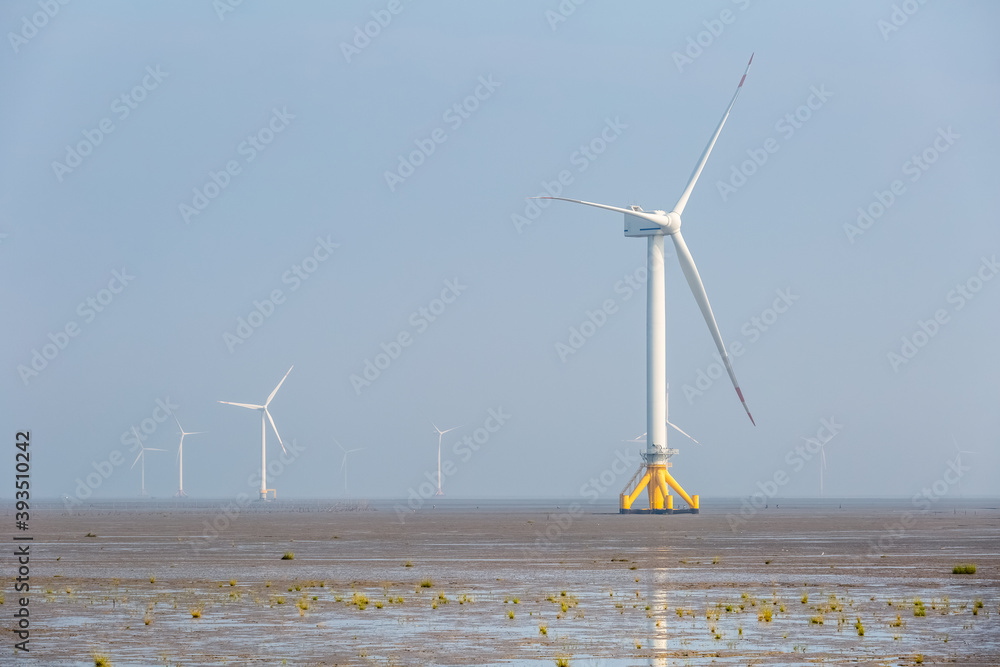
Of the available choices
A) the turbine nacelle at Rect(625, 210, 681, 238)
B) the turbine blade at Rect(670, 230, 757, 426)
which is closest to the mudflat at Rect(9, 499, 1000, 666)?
the turbine blade at Rect(670, 230, 757, 426)

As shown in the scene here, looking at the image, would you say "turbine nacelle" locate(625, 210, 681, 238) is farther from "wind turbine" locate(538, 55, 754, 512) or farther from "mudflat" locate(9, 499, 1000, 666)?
"mudflat" locate(9, 499, 1000, 666)

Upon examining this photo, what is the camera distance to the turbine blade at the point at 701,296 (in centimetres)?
13500

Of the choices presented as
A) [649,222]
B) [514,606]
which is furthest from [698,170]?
[514,606]

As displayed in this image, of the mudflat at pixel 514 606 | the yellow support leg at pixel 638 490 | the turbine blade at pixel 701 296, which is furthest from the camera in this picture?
the yellow support leg at pixel 638 490

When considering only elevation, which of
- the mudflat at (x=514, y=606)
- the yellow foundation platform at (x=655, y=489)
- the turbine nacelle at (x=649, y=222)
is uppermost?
the turbine nacelle at (x=649, y=222)

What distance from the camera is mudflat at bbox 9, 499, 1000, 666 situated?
109 ft

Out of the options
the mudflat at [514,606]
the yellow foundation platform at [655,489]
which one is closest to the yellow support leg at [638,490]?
the yellow foundation platform at [655,489]

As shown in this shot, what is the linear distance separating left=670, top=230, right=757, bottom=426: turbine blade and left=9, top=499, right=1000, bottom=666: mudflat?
48.0 meters

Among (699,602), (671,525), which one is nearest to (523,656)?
(699,602)

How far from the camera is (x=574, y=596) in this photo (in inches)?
1961

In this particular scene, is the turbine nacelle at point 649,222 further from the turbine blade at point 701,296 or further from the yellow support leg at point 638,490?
the yellow support leg at point 638,490

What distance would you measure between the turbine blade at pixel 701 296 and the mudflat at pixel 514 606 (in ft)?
157

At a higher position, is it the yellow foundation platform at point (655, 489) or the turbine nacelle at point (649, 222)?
the turbine nacelle at point (649, 222)

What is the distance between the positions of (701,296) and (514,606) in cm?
9631
